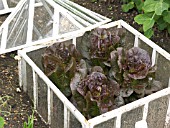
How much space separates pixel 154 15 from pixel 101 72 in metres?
0.80

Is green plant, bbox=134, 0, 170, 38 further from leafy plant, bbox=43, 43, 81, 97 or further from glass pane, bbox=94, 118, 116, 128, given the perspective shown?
glass pane, bbox=94, 118, 116, 128

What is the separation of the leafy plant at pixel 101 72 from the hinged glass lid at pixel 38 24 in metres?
0.56

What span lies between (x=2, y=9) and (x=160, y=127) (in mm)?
1930

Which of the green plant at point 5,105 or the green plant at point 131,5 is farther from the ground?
the green plant at point 131,5

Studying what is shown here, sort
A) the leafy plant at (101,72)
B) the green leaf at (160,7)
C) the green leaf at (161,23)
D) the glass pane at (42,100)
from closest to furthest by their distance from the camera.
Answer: the leafy plant at (101,72) → the glass pane at (42,100) → the green leaf at (160,7) → the green leaf at (161,23)

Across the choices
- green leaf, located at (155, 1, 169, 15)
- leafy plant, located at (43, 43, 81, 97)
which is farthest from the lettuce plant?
green leaf, located at (155, 1, 169, 15)

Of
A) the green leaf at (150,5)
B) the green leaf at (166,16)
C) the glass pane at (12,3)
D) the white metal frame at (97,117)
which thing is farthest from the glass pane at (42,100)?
the glass pane at (12,3)

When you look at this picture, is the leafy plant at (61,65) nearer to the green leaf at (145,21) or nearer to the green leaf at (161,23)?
the green leaf at (145,21)

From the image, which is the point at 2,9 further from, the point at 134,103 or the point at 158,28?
the point at 134,103

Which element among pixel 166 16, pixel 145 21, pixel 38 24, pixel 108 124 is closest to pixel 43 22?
pixel 38 24

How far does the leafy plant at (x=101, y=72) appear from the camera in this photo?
310 cm

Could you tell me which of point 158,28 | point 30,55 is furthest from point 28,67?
point 158,28

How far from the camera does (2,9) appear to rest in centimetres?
459

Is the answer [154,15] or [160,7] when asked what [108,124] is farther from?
[154,15]
